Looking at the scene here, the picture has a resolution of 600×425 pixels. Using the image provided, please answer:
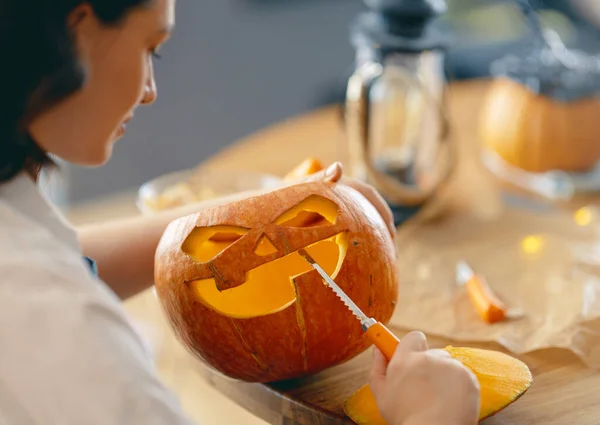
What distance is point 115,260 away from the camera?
2.99ft

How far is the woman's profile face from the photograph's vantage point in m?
0.62

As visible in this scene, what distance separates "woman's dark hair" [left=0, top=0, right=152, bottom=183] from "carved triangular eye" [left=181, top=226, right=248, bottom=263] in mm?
179

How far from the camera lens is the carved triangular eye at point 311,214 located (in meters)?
0.74

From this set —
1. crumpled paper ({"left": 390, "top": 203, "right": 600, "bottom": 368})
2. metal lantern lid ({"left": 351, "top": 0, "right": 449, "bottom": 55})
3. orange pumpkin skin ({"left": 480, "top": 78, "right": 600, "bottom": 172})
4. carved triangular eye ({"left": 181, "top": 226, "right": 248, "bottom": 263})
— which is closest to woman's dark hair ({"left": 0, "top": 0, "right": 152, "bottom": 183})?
carved triangular eye ({"left": 181, "top": 226, "right": 248, "bottom": 263})

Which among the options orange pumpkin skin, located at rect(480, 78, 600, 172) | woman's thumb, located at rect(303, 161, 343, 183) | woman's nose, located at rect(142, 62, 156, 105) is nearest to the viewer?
woman's nose, located at rect(142, 62, 156, 105)

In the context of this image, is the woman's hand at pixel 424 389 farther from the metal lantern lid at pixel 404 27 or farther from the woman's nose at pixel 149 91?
the metal lantern lid at pixel 404 27

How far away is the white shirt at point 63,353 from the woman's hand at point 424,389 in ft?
0.55

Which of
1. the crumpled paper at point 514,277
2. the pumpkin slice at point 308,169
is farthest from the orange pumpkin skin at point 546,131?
the pumpkin slice at point 308,169

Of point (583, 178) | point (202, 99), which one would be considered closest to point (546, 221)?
point (583, 178)

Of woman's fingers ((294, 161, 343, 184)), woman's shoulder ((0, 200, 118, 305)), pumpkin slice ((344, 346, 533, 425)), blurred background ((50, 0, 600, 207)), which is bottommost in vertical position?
blurred background ((50, 0, 600, 207))

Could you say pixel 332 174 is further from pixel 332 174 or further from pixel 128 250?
pixel 128 250

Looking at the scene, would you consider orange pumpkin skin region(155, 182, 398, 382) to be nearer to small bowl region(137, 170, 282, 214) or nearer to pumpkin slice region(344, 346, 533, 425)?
pumpkin slice region(344, 346, 533, 425)

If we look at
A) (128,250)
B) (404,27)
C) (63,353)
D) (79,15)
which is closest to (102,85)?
(79,15)

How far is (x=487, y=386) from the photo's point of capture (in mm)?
672
